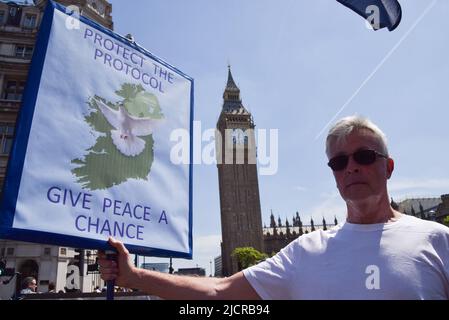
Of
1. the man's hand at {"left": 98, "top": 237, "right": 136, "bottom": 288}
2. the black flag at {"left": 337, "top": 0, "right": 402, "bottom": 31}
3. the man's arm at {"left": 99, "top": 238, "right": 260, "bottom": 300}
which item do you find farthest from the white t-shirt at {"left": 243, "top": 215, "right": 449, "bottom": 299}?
the black flag at {"left": 337, "top": 0, "right": 402, "bottom": 31}

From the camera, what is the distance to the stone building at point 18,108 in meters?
18.8

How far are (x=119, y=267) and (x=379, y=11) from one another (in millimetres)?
4772

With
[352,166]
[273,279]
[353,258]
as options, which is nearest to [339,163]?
[352,166]

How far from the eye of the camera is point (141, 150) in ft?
7.65

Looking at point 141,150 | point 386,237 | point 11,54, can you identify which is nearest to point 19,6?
point 11,54

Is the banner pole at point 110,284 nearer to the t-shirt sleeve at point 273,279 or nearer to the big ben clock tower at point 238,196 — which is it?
the t-shirt sleeve at point 273,279

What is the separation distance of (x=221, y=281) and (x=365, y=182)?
112 cm

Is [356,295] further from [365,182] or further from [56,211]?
[56,211]

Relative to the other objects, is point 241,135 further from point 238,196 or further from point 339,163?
point 339,163

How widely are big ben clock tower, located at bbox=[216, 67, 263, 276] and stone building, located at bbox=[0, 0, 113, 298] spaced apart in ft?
221

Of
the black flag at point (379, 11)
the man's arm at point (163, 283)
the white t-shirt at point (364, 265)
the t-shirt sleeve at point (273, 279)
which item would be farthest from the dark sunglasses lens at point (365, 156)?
the black flag at point (379, 11)

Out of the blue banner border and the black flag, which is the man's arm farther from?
the black flag

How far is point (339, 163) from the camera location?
7.20 feet

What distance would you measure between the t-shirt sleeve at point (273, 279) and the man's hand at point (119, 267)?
0.72 metres
